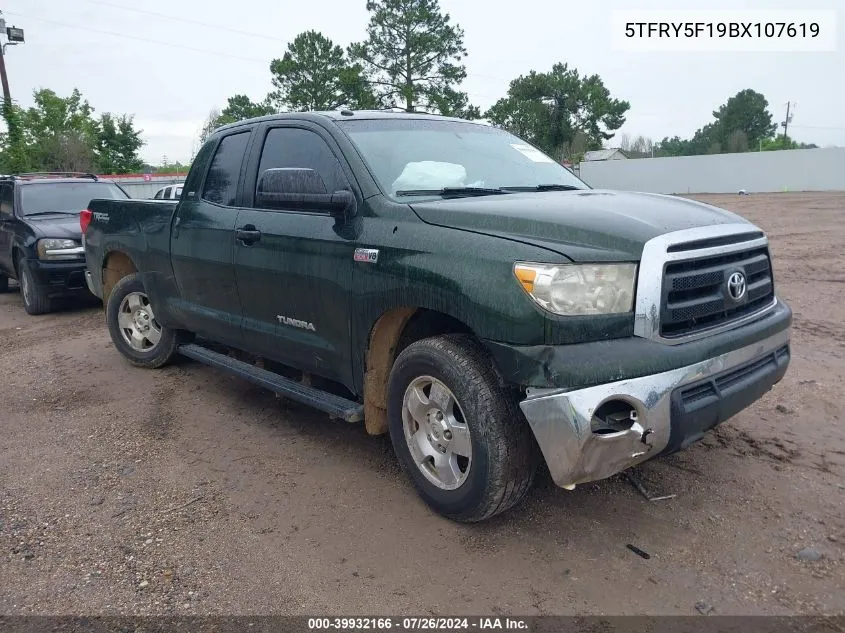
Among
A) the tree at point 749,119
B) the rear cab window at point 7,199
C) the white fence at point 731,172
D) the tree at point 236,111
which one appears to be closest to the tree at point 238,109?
the tree at point 236,111

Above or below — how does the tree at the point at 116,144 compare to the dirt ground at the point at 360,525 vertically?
above

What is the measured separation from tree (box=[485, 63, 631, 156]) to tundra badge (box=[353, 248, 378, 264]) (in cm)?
5174

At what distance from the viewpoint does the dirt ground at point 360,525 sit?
273 centimetres

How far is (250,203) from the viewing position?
430 centimetres

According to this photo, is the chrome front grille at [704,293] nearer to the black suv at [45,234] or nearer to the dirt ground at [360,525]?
the dirt ground at [360,525]

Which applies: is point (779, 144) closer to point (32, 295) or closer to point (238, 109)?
point (238, 109)

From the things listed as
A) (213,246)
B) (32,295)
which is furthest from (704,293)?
(32,295)

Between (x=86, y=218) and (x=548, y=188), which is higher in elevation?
(x=548, y=188)

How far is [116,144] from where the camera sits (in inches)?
1515

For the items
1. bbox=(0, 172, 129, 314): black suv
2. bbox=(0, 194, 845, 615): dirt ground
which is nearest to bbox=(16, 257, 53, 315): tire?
bbox=(0, 172, 129, 314): black suv

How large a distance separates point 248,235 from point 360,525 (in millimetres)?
1901

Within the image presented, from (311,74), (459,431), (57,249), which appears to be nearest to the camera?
(459,431)

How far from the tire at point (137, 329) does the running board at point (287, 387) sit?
622 mm

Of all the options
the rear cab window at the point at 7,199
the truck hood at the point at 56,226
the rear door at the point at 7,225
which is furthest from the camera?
the rear cab window at the point at 7,199
